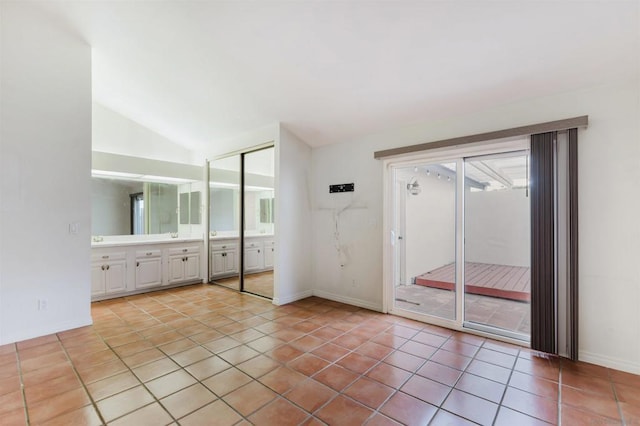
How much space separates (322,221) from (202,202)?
2651mm

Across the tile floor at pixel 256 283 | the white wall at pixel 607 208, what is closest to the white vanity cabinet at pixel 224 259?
the tile floor at pixel 256 283

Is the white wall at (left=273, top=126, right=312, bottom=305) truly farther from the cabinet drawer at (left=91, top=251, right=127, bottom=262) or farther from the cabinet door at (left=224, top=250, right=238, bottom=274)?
the cabinet drawer at (left=91, top=251, right=127, bottom=262)

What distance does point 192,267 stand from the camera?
5.66 meters

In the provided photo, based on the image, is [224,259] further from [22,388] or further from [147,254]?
[22,388]

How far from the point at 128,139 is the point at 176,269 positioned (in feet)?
8.29

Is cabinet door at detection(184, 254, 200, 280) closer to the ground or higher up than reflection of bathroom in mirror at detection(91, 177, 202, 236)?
closer to the ground

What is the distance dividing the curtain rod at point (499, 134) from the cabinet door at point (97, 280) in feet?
14.9

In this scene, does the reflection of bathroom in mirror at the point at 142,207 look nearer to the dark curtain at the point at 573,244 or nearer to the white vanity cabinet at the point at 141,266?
the white vanity cabinet at the point at 141,266

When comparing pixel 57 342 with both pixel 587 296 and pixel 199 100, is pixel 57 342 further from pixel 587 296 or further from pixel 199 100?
pixel 587 296

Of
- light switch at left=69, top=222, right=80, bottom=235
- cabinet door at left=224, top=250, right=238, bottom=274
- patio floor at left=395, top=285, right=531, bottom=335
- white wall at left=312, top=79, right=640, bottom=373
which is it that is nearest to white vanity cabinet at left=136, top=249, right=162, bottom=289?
cabinet door at left=224, top=250, right=238, bottom=274

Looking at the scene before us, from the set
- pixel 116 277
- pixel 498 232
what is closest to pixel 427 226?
pixel 498 232

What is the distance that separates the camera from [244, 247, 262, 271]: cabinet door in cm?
609

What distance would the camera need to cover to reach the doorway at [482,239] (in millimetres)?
3324

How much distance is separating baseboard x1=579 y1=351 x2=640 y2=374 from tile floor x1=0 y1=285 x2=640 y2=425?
3.2 inches
